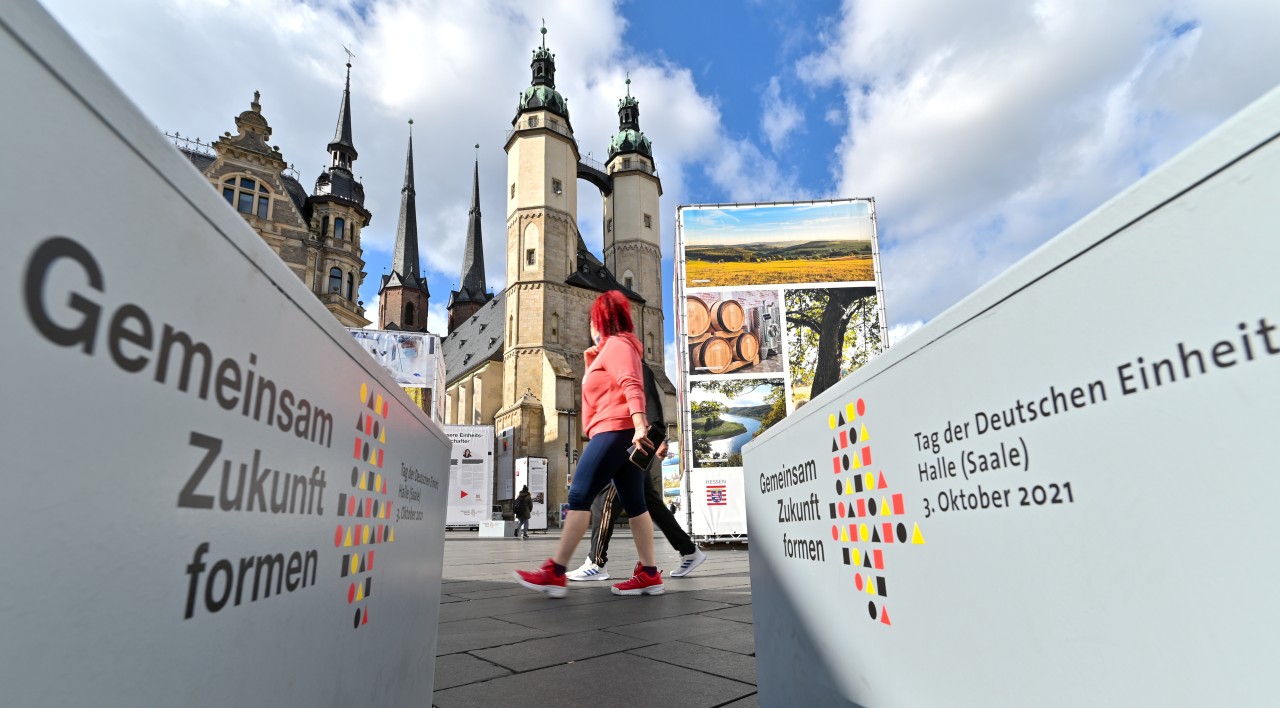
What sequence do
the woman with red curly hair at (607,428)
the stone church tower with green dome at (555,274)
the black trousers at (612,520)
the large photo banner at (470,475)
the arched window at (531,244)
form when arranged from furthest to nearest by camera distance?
the arched window at (531,244), the stone church tower with green dome at (555,274), the large photo banner at (470,475), the black trousers at (612,520), the woman with red curly hair at (607,428)

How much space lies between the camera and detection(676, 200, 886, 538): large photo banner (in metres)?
11.0

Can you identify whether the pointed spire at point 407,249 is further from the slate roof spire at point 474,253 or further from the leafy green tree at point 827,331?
the leafy green tree at point 827,331

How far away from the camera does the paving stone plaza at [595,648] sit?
2277 mm

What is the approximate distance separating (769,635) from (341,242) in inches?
1550

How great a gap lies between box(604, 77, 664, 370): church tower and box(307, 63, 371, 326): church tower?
1476 cm

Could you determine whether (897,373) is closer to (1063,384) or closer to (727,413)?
(1063,384)

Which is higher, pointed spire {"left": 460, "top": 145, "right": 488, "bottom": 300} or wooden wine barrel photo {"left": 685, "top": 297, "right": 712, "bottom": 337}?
pointed spire {"left": 460, "top": 145, "right": 488, "bottom": 300}

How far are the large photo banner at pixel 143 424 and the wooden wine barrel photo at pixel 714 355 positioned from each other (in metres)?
9.99

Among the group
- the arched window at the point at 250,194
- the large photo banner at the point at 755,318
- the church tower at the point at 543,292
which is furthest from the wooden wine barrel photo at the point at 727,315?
the arched window at the point at 250,194

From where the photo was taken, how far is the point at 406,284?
56656mm

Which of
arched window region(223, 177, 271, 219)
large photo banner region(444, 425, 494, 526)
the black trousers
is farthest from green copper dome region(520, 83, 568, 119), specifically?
the black trousers

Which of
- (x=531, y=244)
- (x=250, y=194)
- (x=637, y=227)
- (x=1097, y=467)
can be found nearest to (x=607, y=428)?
(x=1097, y=467)

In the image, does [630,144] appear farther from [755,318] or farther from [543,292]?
[755,318]

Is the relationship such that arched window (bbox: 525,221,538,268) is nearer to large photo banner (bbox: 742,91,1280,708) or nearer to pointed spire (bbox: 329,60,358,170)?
pointed spire (bbox: 329,60,358,170)
